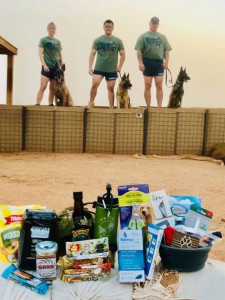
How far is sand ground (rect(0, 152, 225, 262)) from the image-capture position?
3931mm

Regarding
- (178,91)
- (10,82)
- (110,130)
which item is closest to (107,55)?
(110,130)

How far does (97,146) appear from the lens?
261 inches

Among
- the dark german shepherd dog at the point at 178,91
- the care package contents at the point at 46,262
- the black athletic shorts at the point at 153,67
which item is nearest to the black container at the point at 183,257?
the care package contents at the point at 46,262

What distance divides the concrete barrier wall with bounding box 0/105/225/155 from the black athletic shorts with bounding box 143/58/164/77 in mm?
539

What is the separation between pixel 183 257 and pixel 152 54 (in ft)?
16.0

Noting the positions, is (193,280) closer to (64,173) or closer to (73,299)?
(73,299)

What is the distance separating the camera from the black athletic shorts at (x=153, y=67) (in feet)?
21.0

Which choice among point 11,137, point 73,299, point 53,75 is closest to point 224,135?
point 53,75

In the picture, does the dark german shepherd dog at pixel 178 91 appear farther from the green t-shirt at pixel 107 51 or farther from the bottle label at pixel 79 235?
the bottle label at pixel 79 235

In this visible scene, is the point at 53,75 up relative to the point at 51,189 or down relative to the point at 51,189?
up

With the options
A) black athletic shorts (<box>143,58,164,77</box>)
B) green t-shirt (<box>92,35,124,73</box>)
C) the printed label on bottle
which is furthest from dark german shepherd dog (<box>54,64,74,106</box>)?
the printed label on bottle

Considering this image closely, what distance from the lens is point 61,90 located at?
6516mm

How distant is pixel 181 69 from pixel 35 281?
570 centimetres

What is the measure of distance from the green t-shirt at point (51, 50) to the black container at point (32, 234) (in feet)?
15.8
